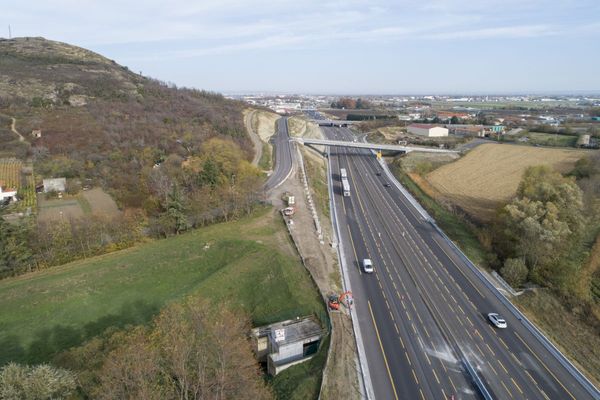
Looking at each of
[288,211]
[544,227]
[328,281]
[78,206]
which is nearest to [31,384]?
[328,281]

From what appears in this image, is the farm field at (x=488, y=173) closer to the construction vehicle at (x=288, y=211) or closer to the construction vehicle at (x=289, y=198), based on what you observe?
the construction vehicle at (x=289, y=198)

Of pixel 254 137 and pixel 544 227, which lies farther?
pixel 254 137

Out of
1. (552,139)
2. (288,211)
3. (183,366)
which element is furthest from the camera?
(552,139)

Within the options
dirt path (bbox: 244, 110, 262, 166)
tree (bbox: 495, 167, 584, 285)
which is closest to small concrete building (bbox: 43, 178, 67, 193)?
dirt path (bbox: 244, 110, 262, 166)

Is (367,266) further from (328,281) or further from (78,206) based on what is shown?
(78,206)

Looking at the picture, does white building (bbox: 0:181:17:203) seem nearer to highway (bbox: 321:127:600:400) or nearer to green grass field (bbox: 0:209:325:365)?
green grass field (bbox: 0:209:325:365)

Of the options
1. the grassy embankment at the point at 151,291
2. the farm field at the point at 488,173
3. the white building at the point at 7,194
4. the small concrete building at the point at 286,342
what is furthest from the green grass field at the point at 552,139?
the white building at the point at 7,194
